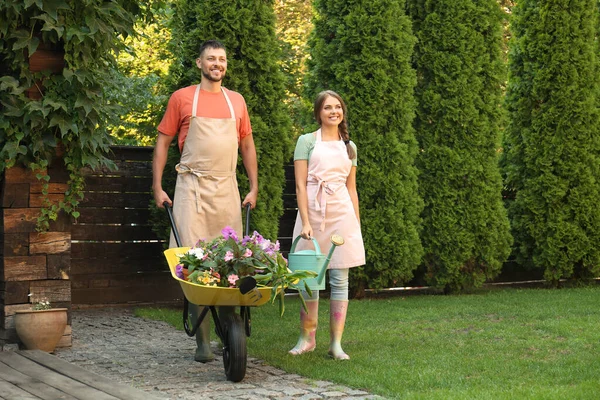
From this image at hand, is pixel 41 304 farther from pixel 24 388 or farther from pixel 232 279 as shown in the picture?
pixel 232 279

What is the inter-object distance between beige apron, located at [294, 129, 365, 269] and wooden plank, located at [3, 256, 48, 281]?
5.91 feet

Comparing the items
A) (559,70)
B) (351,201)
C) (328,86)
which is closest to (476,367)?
(351,201)

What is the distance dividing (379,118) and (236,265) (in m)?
4.66

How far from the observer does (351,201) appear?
18.3ft

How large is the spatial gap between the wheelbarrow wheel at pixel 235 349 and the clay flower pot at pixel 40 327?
5.11 feet

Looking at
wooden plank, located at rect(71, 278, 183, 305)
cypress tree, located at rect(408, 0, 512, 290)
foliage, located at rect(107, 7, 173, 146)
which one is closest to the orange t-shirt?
wooden plank, located at rect(71, 278, 183, 305)

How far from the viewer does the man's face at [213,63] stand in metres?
5.30

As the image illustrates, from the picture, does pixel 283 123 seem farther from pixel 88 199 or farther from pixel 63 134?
pixel 63 134

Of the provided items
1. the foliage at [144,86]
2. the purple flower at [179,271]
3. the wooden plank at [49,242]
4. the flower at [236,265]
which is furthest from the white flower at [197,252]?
the foliage at [144,86]

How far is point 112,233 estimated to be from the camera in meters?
8.30

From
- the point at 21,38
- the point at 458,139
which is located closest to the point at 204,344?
the point at 21,38

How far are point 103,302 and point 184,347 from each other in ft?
8.43

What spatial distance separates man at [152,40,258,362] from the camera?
534 cm

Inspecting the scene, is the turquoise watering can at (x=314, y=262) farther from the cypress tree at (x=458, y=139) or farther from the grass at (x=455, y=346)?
the cypress tree at (x=458, y=139)
